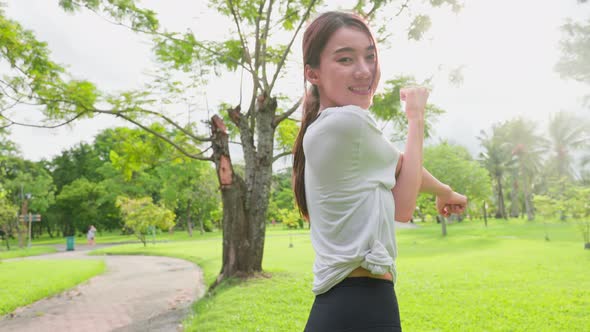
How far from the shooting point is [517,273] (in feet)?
30.1

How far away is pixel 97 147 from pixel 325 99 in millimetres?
47663

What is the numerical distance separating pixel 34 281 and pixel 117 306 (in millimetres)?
4212

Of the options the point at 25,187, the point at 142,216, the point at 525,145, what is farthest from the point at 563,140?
the point at 25,187

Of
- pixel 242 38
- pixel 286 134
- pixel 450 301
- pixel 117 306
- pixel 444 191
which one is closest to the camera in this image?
pixel 444 191

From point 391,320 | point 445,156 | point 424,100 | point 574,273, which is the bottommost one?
point 574,273

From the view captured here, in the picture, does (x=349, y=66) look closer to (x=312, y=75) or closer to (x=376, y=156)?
(x=312, y=75)

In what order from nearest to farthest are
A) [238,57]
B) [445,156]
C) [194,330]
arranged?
[194,330] < [238,57] < [445,156]

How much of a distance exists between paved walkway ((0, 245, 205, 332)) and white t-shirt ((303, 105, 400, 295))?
530 centimetres

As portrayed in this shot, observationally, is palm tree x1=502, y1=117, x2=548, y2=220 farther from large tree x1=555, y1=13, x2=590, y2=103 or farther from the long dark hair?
the long dark hair

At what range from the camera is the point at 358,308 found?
1.15m

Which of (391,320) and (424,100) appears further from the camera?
(424,100)

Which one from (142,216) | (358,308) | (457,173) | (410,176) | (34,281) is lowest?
(34,281)

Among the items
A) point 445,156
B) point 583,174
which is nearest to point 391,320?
point 445,156

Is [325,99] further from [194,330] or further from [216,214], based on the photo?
[216,214]
